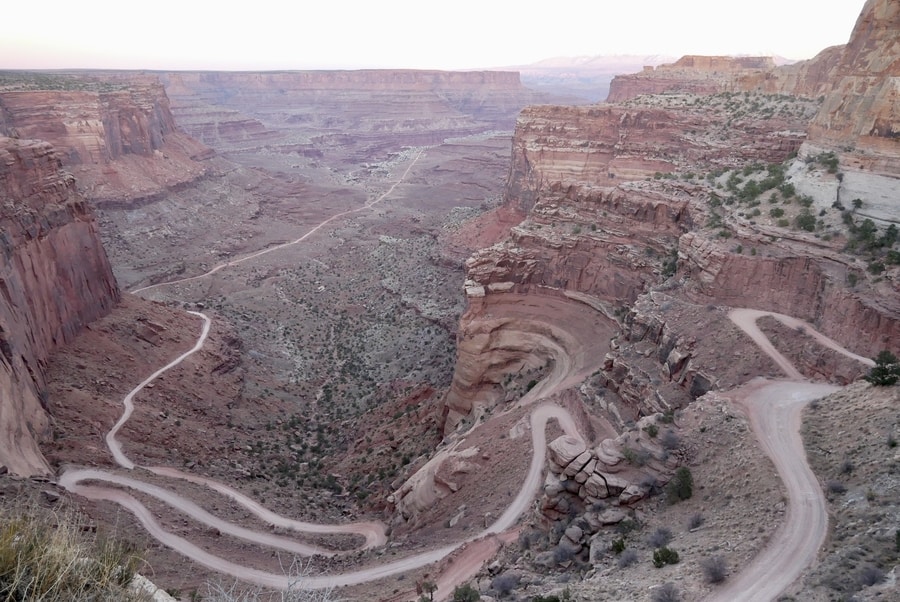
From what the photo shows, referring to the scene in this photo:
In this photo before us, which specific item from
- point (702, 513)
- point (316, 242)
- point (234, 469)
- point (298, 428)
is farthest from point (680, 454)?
point (316, 242)

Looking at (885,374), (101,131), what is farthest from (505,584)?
(101,131)

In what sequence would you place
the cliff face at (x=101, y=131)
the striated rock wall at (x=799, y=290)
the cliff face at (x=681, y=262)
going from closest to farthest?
the striated rock wall at (x=799, y=290) < the cliff face at (x=681, y=262) < the cliff face at (x=101, y=131)

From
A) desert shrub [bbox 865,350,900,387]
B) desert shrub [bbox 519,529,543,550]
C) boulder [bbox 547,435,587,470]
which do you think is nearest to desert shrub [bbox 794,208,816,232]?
desert shrub [bbox 865,350,900,387]

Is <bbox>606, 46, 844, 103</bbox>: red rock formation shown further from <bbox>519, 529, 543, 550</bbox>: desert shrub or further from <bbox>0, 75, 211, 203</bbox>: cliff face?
<bbox>0, 75, 211, 203</bbox>: cliff face

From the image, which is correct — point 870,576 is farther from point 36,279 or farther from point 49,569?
point 36,279

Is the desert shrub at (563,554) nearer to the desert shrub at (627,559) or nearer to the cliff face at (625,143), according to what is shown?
the desert shrub at (627,559)

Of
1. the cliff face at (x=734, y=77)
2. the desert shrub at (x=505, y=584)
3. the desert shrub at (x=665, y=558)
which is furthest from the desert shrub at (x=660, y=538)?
the cliff face at (x=734, y=77)

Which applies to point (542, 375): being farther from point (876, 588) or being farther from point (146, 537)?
point (876, 588)
